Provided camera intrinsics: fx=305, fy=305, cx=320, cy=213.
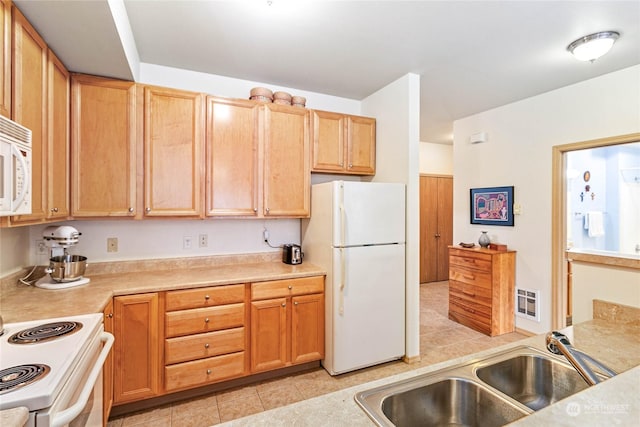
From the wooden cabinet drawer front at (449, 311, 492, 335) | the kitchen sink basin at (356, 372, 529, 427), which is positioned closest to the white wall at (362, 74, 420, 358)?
the wooden cabinet drawer front at (449, 311, 492, 335)

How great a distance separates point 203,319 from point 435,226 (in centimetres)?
469

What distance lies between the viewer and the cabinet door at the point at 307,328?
8.27ft

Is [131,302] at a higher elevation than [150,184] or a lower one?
lower

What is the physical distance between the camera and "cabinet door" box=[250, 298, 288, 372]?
2.38 m

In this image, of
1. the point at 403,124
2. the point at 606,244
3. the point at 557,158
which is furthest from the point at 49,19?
the point at 606,244

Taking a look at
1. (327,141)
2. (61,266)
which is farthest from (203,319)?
(327,141)

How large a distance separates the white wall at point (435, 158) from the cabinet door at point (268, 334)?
14.1ft

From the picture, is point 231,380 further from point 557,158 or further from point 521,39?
point 557,158

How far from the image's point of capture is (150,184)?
234cm

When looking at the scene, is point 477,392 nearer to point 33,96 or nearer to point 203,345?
point 203,345

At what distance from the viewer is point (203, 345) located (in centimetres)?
221

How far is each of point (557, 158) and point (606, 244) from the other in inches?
115

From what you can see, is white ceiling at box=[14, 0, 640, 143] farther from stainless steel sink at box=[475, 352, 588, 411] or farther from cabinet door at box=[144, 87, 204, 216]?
stainless steel sink at box=[475, 352, 588, 411]

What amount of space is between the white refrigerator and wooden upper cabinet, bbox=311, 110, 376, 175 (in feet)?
1.15
